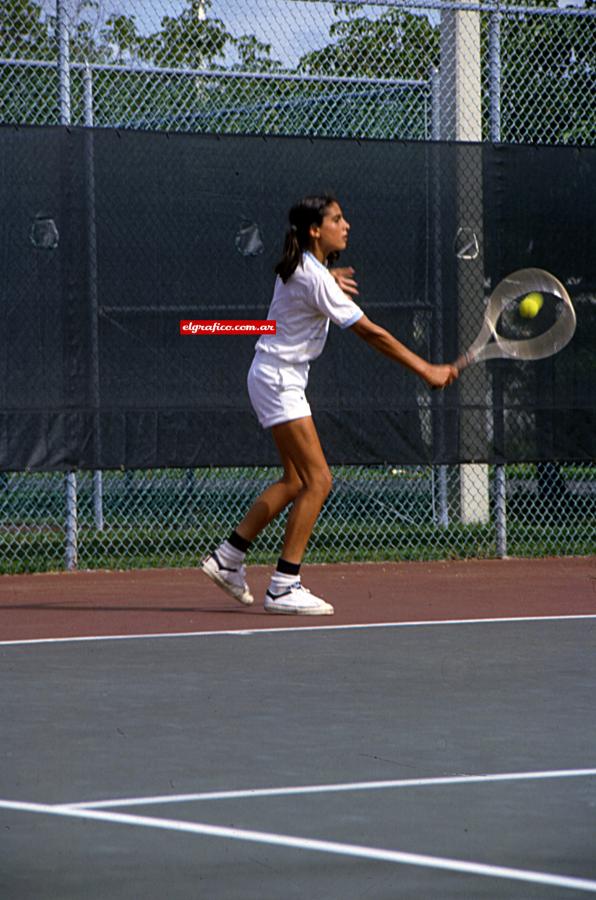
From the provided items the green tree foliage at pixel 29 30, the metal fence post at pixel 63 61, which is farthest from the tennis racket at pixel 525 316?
the green tree foliage at pixel 29 30

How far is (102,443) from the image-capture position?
9906 millimetres

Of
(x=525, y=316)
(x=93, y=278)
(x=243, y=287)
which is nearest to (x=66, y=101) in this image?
(x=93, y=278)

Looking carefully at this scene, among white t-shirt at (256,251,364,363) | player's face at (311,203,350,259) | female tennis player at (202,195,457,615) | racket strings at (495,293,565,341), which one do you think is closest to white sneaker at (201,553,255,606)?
female tennis player at (202,195,457,615)

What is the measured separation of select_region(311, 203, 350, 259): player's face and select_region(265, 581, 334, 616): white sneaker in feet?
5.10

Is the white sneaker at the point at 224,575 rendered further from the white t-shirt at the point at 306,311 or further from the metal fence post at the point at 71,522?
the metal fence post at the point at 71,522

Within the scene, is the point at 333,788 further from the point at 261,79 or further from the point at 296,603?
the point at 261,79

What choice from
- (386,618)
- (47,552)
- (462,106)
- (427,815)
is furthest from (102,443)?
(427,815)

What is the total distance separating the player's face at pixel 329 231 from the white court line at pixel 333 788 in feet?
12.9

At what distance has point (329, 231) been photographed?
8.21 metres

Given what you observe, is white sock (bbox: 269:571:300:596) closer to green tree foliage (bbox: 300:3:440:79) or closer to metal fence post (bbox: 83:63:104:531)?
metal fence post (bbox: 83:63:104:531)

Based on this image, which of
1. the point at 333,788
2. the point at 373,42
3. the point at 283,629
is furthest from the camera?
Answer: the point at 373,42

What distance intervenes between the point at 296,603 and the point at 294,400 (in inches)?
36.4

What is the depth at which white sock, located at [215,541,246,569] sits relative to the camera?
8234 millimetres

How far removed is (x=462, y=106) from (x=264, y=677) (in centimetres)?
618
